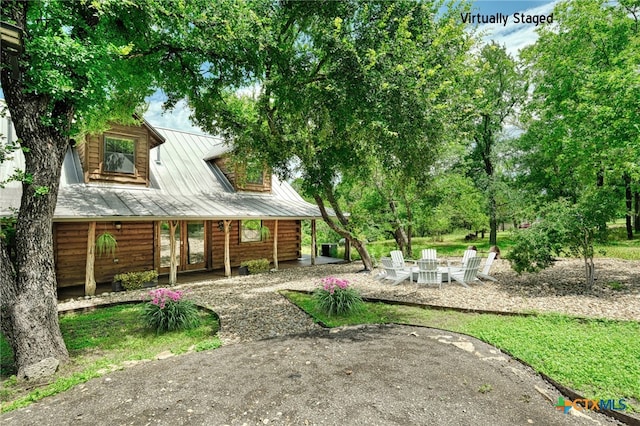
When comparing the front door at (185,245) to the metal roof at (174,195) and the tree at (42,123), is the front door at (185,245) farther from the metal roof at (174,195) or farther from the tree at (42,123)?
the tree at (42,123)

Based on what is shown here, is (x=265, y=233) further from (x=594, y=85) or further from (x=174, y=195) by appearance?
(x=594, y=85)

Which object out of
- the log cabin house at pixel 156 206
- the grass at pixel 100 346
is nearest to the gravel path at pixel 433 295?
the grass at pixel 100 346

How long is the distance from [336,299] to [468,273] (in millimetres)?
5303

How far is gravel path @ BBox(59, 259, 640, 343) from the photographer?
7.22 meters

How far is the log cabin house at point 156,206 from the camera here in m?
10.8

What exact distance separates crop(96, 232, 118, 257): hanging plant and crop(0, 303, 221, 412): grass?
386cm

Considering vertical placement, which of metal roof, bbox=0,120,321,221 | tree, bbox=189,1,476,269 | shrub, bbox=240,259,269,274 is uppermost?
tree, bbox=189,1,476,269

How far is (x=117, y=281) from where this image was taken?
428 inches

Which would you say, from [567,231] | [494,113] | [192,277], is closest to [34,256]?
[192,277]

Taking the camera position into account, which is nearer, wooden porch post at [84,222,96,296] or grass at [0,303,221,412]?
grass at [0,303,221,412]

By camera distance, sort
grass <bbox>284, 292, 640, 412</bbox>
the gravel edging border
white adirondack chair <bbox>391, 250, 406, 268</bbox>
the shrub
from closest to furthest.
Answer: the gravel edging border → grass <bbox>284, 292, 640, 412</bbox> → white adirondack chair <bbox>391, 250, 406, 268</bbox> → the shrub

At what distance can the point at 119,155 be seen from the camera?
41.3 feet

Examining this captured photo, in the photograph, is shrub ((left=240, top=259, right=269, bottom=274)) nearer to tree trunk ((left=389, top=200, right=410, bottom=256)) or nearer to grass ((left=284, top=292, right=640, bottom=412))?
grass ((left=284, top=292, right=640, bottom=412))

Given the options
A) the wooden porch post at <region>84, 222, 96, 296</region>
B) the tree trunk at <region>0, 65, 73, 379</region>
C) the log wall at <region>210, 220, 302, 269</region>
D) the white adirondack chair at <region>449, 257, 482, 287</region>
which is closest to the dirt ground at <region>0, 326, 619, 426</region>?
the tree trunk at <region>0, 65, 73, 379</region>
